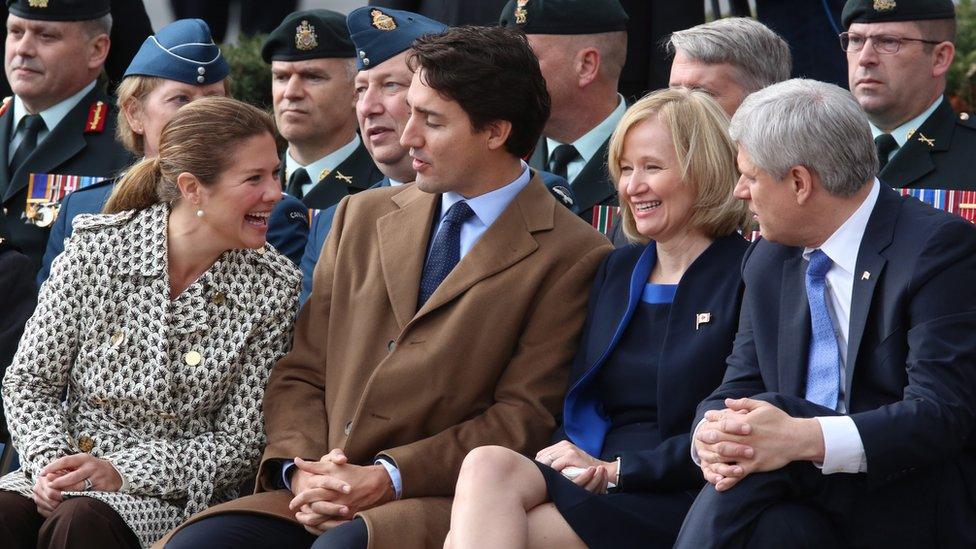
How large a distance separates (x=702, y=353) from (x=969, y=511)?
81cm

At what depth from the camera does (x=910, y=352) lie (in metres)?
3.52

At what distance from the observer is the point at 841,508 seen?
3490 mm

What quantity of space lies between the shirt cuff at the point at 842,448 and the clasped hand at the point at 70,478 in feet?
6.28

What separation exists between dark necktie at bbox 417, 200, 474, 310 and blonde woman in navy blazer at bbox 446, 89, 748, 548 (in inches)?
16.2

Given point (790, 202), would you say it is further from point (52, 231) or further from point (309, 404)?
point (52, 231)

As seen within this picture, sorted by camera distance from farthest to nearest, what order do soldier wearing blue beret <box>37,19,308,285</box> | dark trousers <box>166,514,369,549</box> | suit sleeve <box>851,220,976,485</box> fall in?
soldier wearing blue beret <box>37,19,308,285</box>, dark trousers <box>166,514,369,549</box>, suit sleeve <box>851,220,976,485</box>

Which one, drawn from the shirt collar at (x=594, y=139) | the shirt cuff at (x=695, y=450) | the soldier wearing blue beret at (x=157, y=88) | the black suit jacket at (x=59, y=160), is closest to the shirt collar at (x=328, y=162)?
the soldier wearing blue beret at (x=157, y=88)

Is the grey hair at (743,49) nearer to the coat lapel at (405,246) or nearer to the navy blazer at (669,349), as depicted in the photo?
the navy blazer at (669,349)

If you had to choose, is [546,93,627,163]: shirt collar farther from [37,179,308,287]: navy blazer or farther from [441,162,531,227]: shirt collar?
[441,162,531,227]: shirt collar

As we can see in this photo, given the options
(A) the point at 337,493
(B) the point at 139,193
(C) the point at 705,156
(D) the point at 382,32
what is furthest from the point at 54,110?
(C) the point at 705,156

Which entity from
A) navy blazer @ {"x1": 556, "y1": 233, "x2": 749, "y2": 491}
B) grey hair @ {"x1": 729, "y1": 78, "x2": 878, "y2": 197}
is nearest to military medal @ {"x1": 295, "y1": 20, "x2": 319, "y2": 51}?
navy blazer @ {"x1": 556, "y1": 233, "x2": 749, "y2": 491}

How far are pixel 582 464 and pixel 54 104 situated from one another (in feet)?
10.9

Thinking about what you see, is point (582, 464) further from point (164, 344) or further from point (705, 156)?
point (164, 344)

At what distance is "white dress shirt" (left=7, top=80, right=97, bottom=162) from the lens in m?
6.31
